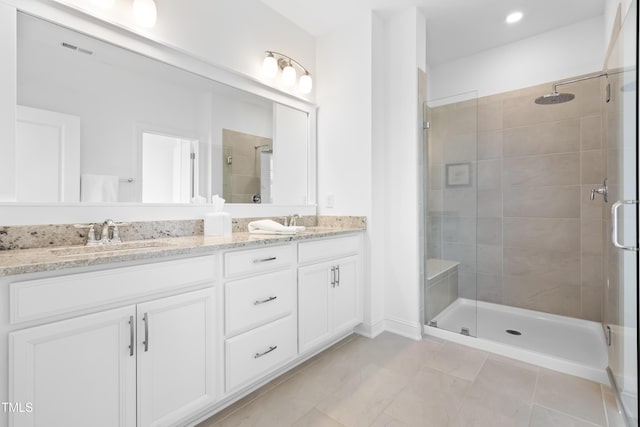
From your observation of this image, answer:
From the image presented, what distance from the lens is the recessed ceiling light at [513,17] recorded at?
99.3 inches

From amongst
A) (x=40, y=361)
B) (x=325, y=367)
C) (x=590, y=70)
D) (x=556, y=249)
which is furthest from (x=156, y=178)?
(x=590, y=70)

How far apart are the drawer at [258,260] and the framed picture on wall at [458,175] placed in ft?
5.03

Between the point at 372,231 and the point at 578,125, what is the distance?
2.04 m

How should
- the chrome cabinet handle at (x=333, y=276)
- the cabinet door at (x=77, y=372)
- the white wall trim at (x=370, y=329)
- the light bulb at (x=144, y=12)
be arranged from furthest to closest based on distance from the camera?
the white wall trim at (x=370, y=329) → the chrome cabinet handle at (x=333, y=276) → the light bulb at (x=144, y=12) → the cabinet door at (x=77, y=372)

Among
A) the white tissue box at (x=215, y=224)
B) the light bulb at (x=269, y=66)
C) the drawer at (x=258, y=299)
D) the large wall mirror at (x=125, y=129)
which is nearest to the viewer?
the large wall mirror at (x=125, y=129)

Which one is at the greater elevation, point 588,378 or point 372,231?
point 372,231

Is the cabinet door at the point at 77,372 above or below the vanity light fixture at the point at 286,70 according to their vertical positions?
below

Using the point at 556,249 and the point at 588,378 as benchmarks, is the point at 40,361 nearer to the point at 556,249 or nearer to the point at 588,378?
the point at 588,378

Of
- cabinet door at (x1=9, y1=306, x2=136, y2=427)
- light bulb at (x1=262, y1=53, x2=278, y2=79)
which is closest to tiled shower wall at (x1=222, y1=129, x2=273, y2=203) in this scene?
light bulb at (x1=262, y1=53, x2=278, y2=79)

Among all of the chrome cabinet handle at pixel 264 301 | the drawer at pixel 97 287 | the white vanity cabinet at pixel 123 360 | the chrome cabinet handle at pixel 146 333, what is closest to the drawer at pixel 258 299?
the chrome cabinet handle at pixel 264 301

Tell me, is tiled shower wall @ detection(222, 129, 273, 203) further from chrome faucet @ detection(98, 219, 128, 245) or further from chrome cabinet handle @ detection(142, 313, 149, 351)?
chrome cabinet handle @ detection(142, 313, 149, 351)

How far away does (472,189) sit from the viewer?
2.56 m

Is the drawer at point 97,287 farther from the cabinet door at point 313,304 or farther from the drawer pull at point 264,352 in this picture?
the cabinet door at point 313,304

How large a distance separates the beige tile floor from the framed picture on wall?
1322mm
